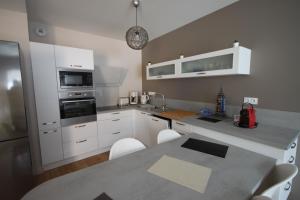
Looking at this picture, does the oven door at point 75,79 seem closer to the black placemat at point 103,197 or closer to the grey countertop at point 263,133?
the grey countertop at point 263,133

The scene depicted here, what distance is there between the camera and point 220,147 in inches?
48.1

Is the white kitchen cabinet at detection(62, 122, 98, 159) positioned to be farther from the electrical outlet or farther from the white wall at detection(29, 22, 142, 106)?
the electrical outlet

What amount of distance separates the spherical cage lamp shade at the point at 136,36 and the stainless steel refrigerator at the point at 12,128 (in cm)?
124

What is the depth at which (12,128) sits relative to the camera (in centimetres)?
155

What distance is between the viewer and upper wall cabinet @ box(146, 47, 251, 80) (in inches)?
61.3

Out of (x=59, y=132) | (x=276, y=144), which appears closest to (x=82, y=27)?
(x=59, y=132)

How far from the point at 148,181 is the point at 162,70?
211 centimetres

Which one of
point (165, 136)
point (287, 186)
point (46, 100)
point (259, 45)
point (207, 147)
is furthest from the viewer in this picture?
point (46, 100)

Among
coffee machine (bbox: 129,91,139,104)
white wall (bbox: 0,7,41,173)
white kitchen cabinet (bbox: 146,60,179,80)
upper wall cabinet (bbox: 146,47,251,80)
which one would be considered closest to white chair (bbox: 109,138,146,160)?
upper wall cabinet (bbox: 146,47,251,80)

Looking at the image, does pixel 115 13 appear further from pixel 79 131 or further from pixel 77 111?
pixel 79 131

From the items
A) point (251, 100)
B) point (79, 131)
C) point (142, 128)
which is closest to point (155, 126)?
point (142, 128)

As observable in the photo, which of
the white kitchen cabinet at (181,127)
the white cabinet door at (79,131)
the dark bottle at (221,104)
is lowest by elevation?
the white cabinet door at (79,131)

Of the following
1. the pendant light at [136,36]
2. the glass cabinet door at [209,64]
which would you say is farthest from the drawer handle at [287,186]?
the pendant light at [136,36]

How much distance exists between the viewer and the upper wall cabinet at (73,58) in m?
2.15
